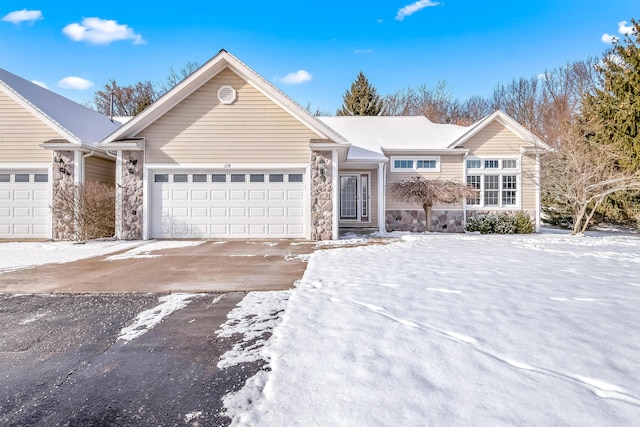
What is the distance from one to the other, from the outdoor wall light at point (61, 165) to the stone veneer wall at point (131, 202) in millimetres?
2037

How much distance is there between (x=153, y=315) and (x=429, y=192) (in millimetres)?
10714

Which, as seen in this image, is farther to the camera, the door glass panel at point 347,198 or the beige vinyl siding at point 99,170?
the door glass panel at point 347,198

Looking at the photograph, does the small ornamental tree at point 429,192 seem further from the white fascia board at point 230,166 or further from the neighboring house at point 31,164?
the neighboring house at point 31,164

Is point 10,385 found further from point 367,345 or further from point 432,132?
point 432,132

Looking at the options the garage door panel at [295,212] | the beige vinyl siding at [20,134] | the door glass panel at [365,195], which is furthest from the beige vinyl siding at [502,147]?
the beige vinyl siding at [20,134]

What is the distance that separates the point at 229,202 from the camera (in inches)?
393

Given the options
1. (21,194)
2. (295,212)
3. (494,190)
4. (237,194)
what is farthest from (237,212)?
(494,190)

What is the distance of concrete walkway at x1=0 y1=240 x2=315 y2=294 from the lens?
14.7 ft

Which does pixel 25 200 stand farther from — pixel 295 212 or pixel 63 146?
pixel 295 212

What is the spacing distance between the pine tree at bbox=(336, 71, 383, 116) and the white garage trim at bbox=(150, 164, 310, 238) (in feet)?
62.4

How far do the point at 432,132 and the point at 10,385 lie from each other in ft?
48.8

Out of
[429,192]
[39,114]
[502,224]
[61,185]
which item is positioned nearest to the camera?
[61,185]

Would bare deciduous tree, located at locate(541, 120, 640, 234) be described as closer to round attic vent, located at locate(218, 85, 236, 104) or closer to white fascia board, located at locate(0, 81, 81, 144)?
round attic vent, located at locate(218, 85, 236, 104)

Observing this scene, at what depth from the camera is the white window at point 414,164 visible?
13.0 metres
